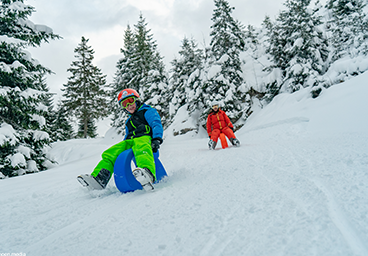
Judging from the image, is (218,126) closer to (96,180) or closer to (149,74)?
(96,180)

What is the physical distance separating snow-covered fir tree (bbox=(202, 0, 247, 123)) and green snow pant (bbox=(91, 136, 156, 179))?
11569mm

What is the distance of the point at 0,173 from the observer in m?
6.30

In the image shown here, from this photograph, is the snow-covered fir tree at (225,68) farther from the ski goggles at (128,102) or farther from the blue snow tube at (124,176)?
the blue snow tube at (124,176)

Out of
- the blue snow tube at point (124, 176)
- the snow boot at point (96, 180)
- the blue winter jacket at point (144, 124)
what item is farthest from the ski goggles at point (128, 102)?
the snow boot at point (96, 180)

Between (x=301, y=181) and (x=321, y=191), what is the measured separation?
0.33 meters

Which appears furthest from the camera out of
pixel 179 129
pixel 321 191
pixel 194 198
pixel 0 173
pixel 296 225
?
pixel 179 129

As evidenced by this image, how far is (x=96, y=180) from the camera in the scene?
2791 millimetres

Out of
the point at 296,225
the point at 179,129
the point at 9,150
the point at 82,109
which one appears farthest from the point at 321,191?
the point at 82,109

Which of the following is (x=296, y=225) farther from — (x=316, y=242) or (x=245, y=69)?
(x=245, y=69)

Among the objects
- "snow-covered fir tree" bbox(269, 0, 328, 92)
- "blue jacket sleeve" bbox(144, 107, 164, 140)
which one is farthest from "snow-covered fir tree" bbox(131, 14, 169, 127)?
"blue jacket sleeve" bbox(144, 107, 164, 140)

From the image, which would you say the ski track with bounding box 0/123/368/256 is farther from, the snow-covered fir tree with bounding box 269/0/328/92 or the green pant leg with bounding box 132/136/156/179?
Result: the snow-covered fir tree with bounding box 269/0/328/92

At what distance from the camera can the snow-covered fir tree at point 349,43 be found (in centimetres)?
1039

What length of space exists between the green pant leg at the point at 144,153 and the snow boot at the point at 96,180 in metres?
0.50

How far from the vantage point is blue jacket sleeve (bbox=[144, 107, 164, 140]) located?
3.17m
